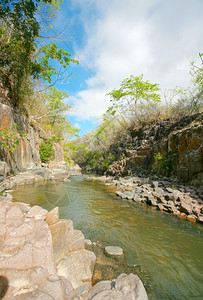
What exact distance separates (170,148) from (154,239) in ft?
26.3

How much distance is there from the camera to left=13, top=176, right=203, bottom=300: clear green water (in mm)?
2697

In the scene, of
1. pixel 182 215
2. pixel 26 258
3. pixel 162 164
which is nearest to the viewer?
pixel 26 258

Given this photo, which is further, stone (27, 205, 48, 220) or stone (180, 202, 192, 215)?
stone (180, 202, 192, 215)

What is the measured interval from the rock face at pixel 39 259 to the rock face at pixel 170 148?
743 centimetres

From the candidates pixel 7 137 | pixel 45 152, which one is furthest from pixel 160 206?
pixel 45 152

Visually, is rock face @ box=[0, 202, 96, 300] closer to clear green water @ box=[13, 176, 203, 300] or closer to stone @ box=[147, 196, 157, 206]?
clear green water @ box=[13, 176, 203, 300]

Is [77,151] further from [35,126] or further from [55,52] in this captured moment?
[55,52]

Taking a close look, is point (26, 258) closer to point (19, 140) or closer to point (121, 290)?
point (121, 290)

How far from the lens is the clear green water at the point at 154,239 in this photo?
8.85 feet

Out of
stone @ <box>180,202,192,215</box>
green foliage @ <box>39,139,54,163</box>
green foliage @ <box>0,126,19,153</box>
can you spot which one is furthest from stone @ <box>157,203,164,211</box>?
green foliage @ <box>39,139,54,163</box>

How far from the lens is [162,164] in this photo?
11.1m

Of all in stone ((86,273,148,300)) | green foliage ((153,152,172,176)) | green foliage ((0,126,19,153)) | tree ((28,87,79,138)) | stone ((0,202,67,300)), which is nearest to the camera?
stone ((0,202,67,300))

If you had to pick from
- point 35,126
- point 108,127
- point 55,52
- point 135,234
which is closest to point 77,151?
point 108,127

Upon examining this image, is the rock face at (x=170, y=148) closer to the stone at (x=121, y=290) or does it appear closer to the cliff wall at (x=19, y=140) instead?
the stone at (x=121, y=290)
